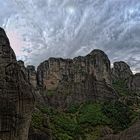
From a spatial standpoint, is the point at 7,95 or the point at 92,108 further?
the point at 92,108

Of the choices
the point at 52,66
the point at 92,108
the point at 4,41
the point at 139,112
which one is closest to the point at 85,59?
the point at 52,66

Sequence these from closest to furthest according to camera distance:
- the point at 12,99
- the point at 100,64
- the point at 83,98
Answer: the point at 12,99
the point at 83,98
the point at 100,64

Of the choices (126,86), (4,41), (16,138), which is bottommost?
(16,138)

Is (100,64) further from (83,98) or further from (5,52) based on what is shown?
(5,52)

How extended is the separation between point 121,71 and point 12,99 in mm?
157120

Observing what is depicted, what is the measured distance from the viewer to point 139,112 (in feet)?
376

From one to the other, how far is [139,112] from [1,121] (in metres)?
84.0

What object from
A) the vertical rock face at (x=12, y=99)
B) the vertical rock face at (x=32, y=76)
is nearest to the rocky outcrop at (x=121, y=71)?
the vertical rock face at (x=32, y=76)

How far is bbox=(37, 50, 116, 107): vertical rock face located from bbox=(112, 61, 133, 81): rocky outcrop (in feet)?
151

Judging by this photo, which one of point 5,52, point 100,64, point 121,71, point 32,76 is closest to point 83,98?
point 100,64

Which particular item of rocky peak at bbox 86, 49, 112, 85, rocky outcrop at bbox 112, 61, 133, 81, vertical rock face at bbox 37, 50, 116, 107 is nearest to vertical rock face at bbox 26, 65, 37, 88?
vertical rock face at bbox 37, 50, 116, 107

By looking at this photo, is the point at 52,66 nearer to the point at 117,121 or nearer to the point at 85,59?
the point at 85,59

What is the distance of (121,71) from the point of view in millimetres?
191250

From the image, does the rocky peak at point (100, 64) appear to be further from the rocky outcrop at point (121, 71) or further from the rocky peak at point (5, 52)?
the rocky peak at point (5, 52)
